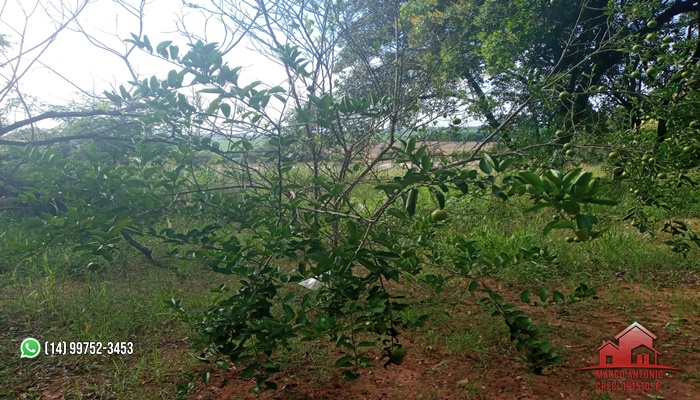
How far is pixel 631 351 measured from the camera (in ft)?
6.10

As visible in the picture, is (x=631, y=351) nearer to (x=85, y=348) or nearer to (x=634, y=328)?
(x=634, y=328)

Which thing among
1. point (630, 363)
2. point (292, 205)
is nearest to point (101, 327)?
point (292, 205)

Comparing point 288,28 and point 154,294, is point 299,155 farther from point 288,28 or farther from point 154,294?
point 154,294

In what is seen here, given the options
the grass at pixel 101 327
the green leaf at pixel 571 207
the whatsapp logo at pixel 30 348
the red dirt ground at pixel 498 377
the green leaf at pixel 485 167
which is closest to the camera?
the green leaf at pixel 571 207

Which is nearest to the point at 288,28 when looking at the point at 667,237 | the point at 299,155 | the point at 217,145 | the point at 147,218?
the point at 299,155

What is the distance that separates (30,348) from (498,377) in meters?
2.05

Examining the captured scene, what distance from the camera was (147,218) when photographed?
1359 millimetres

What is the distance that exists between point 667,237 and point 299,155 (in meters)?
2.94

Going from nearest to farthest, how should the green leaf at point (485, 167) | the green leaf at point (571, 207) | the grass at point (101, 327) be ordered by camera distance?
the green leaf at point (571, 207) < the green leaf at point (485, 167) < the grass at point (101, 327)

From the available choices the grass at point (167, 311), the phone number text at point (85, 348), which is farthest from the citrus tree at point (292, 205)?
the phone number text at point (85, 348)

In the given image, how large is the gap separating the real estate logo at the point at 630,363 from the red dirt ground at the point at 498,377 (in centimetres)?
3

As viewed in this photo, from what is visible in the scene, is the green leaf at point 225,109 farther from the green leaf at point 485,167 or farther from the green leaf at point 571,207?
the green leaf at point 571,207

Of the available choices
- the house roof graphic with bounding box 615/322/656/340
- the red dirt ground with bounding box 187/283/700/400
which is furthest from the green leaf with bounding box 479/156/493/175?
the house roof graphic with bounding box 615/322/656/340

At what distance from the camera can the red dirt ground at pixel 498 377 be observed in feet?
5.22
